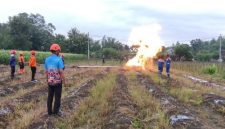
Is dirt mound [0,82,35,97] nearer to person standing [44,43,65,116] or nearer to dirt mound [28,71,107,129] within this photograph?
dirt mound [28,71,107,129]

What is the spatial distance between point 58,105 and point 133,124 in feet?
8.07

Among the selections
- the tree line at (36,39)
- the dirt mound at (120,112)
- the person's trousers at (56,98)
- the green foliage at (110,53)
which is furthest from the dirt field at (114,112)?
the green foliage at (110,53)

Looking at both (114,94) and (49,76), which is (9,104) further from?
(114,94)

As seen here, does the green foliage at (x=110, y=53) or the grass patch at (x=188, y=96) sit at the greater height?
the green foliage at (x=110, y=53)

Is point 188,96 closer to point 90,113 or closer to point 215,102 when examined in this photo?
point 215,102

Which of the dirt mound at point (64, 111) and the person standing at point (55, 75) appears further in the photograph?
the person standing at point (55, 75)

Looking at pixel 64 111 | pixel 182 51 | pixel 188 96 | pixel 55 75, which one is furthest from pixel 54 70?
pixel 182 51

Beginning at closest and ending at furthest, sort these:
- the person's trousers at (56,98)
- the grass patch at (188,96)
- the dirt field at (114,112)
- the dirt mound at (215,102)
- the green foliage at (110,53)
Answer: the dirt field at (114,112) → the person's trousers at (56,98) → the dirt mound at (215,102) → the grass patch at (188,96) → the green foliage at (110,53)

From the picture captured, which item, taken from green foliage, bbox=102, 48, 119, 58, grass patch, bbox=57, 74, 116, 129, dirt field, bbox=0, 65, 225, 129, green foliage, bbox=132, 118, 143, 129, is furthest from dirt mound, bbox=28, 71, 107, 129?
green foliage, bbox=102, 48, 119, 58

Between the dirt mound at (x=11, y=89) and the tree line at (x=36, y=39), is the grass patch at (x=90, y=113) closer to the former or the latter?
the dirt mound at (x=11, y=89)

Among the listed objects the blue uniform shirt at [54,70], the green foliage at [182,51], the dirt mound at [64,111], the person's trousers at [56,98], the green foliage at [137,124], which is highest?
the green foliage at [182,51]

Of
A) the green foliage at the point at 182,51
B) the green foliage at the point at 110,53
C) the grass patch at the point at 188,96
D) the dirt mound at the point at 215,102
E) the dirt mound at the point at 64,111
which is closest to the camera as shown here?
the dirt mound at the point at 64,111

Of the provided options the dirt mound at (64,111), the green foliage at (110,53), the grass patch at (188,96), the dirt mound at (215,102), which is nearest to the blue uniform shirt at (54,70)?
the dirt mound at (64,111)

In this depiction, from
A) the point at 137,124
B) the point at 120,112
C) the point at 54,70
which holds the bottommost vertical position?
the point at 137,124
